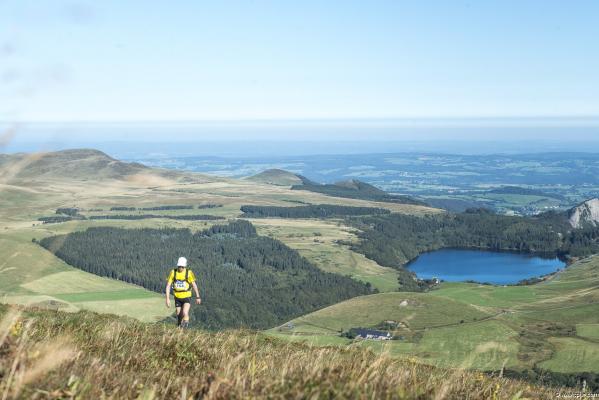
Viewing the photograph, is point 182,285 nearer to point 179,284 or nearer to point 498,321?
point 179,284

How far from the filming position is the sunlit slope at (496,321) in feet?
326

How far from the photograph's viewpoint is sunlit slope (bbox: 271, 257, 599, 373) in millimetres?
99312

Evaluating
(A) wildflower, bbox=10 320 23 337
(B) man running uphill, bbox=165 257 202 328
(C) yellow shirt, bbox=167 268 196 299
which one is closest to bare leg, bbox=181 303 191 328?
(B) man running uphill, bbox=165 257 202 328

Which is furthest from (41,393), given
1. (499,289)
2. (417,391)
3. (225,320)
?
(499,289)

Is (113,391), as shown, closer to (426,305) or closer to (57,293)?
(426,305)

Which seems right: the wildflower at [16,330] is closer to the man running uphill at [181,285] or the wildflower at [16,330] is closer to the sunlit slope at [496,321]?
the man running uphill at [181,285]

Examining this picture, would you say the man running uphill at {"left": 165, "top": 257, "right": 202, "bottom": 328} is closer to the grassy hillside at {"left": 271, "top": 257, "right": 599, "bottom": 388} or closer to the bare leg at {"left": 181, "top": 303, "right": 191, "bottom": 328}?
the bare leg at {"left": 181, "top": 303, "right": 191, "bottom": 328}

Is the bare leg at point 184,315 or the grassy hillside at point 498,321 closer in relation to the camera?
the bare leg at point 184,315

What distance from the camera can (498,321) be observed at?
136 m

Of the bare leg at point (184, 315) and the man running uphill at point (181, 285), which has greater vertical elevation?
the man running uphill at point (181, 285)

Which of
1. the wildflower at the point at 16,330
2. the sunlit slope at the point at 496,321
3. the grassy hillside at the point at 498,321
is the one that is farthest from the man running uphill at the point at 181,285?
the grassy hillside at the point at 498,321

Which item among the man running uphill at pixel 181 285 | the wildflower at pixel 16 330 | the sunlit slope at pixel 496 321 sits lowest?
the sunlit slope at pixel 496 321

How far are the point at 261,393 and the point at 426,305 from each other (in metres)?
153

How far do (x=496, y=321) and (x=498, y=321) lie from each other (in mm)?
519
